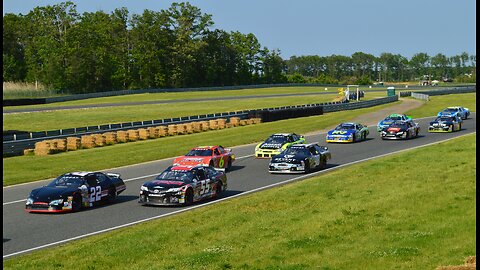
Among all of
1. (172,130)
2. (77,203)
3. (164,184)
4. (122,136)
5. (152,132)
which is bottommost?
(172,130)

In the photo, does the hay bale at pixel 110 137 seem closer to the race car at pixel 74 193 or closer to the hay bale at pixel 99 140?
the hay bale at pixel 99 140

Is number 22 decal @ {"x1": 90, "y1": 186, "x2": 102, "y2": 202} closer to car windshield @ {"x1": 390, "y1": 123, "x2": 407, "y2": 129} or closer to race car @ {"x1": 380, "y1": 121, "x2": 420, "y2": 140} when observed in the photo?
race car @ {"x1": 380, "y1": 121, "x2": 420, "y2": 140}

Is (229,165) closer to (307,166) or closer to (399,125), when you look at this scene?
(307,166)

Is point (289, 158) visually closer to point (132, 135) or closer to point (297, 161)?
point (297, 161)

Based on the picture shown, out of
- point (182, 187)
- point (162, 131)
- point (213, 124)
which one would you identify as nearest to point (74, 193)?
point (182, 187)

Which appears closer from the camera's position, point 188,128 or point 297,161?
point 297,161

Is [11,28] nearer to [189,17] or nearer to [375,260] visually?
[189,17]

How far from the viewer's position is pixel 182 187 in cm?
2281

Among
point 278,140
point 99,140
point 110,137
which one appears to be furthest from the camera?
point 110,137

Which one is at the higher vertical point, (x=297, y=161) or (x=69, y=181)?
(x=69, y=181)

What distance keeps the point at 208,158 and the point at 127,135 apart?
18790 mm

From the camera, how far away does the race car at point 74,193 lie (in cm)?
2152

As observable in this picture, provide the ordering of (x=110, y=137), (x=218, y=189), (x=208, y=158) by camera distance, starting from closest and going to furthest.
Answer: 1. (x=218, y=189)
2. (x=208, y=158)
3. (x=110, y=137)

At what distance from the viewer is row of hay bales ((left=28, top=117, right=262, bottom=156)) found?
40.2 m
